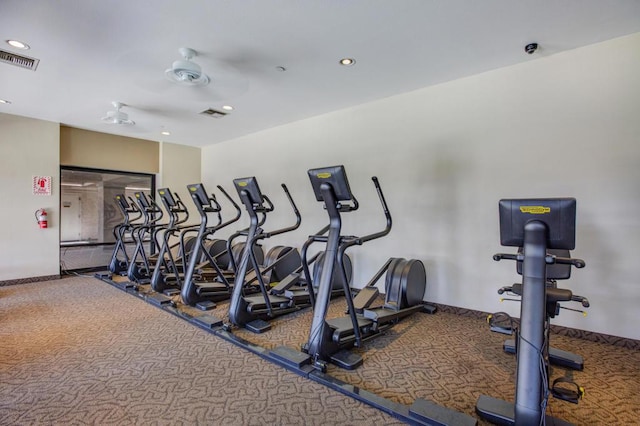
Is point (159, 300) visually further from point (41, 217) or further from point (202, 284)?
point (41, 217)

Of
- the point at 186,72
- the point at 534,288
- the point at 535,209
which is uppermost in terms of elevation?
the point at 186,72

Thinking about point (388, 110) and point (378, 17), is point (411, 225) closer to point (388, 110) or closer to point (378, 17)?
point (388, 110)

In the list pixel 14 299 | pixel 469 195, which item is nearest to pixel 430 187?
pixel 469 195

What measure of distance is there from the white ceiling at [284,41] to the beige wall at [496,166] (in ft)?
1.07

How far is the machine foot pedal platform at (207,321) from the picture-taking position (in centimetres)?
363

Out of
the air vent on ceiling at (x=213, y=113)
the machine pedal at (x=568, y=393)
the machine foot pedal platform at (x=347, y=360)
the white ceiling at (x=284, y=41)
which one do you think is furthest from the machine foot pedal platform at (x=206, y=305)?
the machine pedal at (x=568, y=393)

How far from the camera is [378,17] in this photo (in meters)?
2.96

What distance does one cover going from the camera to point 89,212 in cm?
722

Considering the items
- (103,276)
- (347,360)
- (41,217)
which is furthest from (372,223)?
(41,217)

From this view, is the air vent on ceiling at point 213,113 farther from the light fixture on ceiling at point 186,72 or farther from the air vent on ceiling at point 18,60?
the air vent on ceiling at point 18,60

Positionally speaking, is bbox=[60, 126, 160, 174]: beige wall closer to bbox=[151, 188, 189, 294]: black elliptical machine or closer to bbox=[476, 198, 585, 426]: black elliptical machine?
bbox=[151, 188, 189, 294]: black elliptical machine

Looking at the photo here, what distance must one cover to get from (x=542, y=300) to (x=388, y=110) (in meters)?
3.73

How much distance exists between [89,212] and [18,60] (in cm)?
424

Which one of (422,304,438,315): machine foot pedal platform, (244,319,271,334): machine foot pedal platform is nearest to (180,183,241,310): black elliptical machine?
(244,319,271,334): machine foot pedal platform
